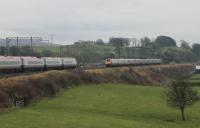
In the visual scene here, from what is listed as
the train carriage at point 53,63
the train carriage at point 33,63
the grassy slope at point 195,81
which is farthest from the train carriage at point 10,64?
the grassy slope at point 195,81

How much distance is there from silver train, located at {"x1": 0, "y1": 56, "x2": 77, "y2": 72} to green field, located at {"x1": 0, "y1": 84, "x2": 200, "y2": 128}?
10.3m

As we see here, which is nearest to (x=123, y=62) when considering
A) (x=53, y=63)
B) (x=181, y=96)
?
(x=53, y=63)

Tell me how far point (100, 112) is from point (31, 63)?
31.6 m

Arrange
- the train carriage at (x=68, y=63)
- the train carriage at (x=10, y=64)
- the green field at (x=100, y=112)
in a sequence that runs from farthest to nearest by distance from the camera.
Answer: the train carriage at (x=68, y=63), the train carriage at (x=10, y=64), the green field at (x=100, y=112)

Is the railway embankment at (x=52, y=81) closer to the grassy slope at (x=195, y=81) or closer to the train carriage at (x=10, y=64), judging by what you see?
the train carriage at (x=10, y=64)

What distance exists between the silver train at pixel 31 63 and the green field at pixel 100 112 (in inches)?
404

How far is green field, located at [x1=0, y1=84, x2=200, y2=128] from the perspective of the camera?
52938mm

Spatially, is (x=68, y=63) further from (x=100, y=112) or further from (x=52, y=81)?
(x=100, y=112)

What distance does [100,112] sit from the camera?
6544 cm

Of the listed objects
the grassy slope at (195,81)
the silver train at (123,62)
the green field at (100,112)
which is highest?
the silver train at (123,62)

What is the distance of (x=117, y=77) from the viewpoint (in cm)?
12069

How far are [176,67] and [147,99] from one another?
114 metres

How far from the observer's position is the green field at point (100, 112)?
5294cm

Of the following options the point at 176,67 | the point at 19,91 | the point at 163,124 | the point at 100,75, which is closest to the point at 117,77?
the point at 100,75
